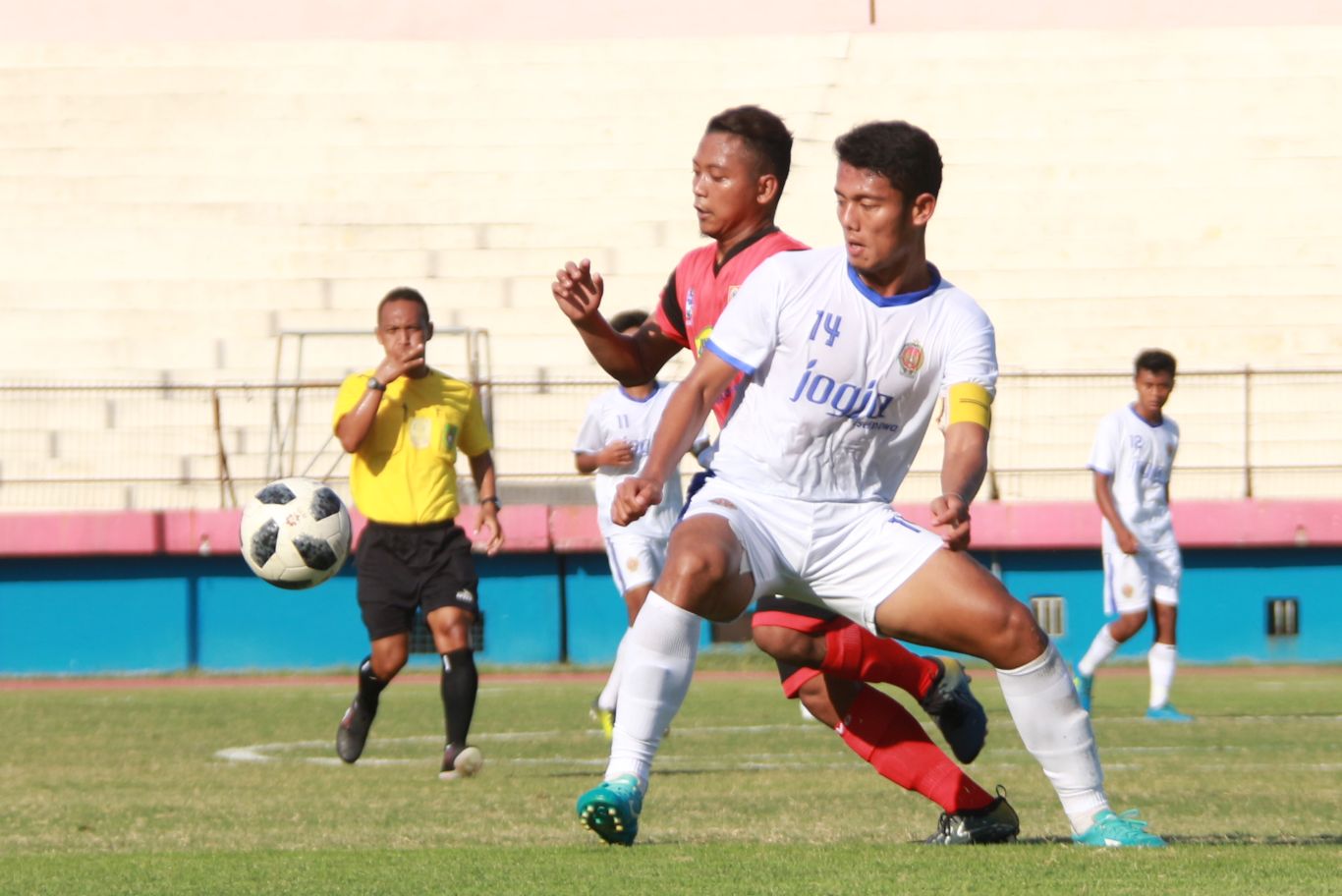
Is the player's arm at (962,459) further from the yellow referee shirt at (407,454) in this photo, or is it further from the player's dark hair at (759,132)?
the yellow referee shirt at (407,454)

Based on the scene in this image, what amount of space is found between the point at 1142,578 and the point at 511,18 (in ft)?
65.1

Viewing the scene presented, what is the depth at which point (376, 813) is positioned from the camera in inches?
285

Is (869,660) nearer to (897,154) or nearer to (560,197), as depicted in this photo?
(897,154)

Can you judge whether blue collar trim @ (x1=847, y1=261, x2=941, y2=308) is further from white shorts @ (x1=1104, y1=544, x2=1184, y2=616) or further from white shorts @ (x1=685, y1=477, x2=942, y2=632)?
white shorts @ (x1=1104, y1=544, x2=1184, y2=616)

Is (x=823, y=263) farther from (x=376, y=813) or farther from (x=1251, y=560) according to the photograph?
(x=1251, y=560)

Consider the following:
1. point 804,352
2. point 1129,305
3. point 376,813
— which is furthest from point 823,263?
point 1129,305

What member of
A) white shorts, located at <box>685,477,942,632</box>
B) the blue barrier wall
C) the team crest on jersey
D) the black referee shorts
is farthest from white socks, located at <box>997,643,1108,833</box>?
the blue barrier wall

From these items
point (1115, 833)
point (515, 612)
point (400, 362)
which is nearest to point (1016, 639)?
point (1115, 833)

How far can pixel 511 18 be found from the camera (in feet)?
102

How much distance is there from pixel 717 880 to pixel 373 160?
73.9 ft

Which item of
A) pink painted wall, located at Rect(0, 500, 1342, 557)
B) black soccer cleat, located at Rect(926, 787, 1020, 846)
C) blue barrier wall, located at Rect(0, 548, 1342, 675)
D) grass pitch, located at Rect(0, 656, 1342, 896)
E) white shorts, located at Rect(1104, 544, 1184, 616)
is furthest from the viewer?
blue barrier wall, located at Rect(0, 548, 1342, 675)

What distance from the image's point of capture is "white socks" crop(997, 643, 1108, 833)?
5547mm

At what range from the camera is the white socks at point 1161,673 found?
40.9 ft

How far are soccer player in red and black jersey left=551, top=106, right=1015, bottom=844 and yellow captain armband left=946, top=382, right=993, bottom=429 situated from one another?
0.76m
